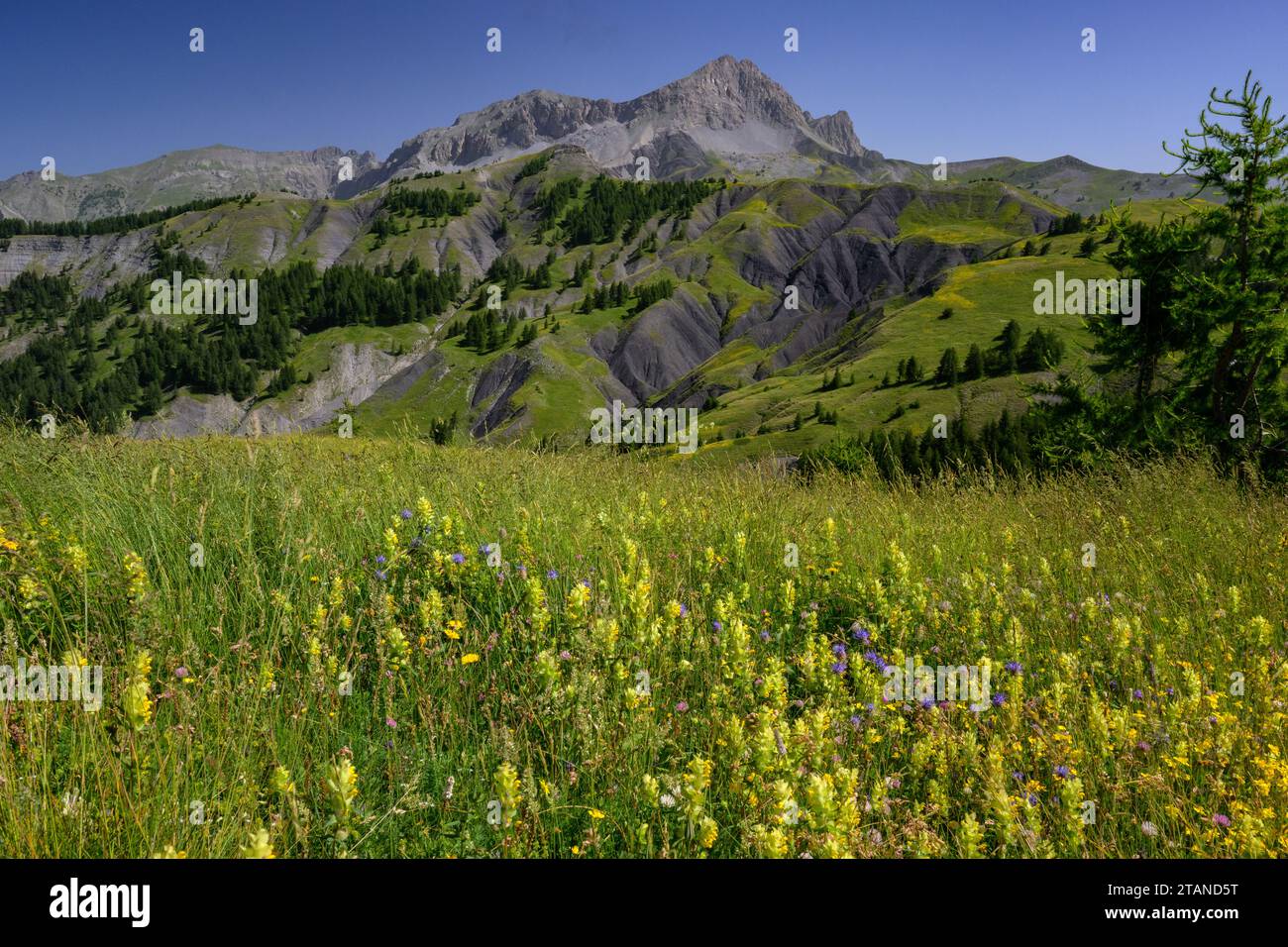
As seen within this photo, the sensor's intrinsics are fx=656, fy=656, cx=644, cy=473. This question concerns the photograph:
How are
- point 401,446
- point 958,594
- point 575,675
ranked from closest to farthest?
point 575,675, point 958,594, point 401,446

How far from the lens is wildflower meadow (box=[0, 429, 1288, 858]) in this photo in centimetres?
243

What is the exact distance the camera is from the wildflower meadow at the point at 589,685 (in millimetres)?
2434

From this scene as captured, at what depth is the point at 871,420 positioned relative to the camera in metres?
83.1

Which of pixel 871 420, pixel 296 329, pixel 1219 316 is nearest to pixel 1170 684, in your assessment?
pixel 1219 316

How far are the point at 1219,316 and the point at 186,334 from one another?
729ft

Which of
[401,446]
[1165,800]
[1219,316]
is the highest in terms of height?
[1219,316]

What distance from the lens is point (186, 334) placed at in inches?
7224

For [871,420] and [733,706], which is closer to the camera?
[733,706]

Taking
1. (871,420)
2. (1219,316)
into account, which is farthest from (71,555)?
(871,420)

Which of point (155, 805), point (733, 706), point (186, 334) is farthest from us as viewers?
point (186, 334)

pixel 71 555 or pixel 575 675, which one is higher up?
pixel 71 555

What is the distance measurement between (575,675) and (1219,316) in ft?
65.6

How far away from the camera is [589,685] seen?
9.41 feet

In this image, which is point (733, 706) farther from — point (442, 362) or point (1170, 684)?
point (442, 362)
